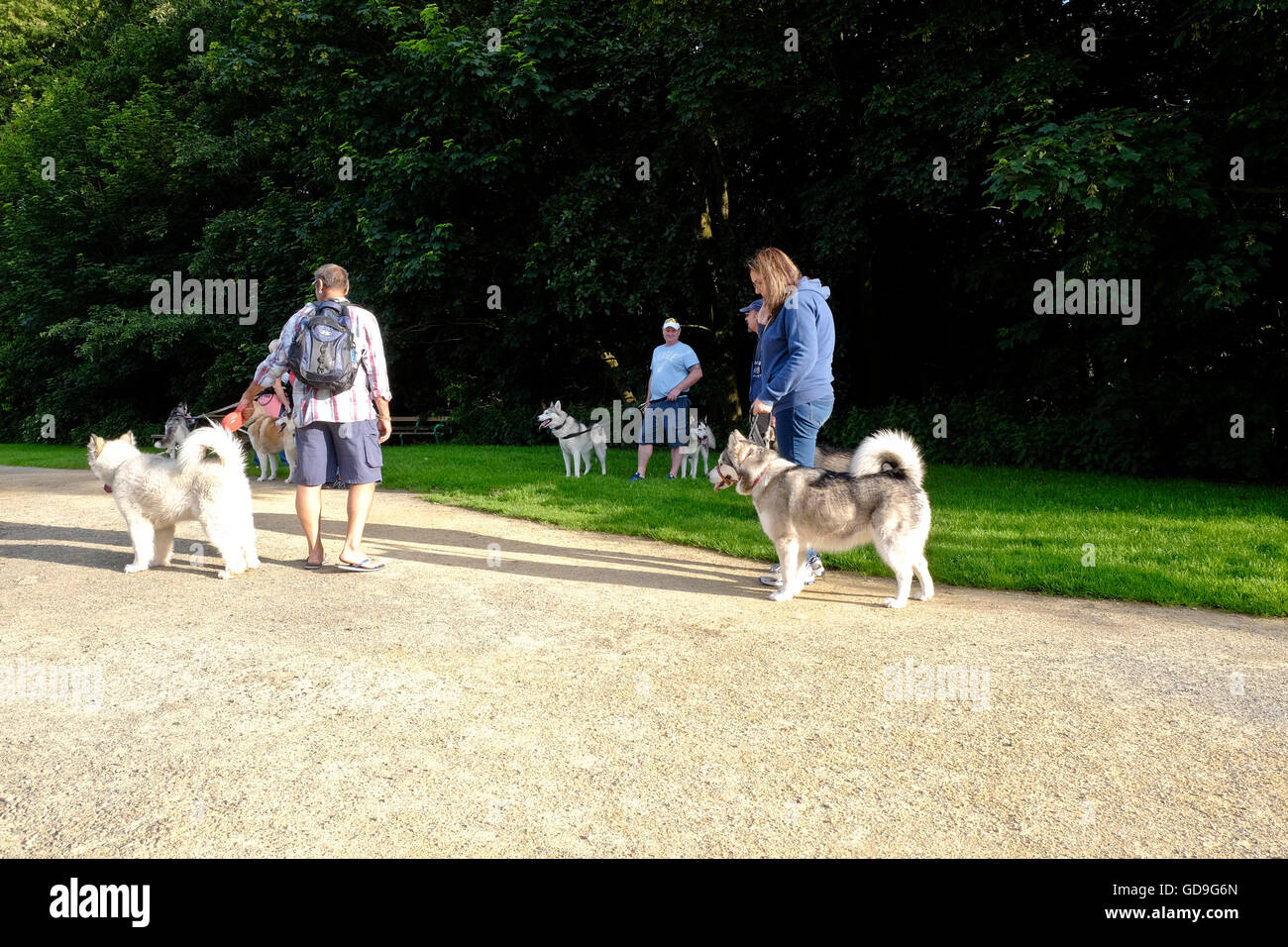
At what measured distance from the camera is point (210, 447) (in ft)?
21.6

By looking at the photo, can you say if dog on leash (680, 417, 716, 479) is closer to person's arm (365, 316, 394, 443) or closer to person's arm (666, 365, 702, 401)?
person's arm (666, 365, 702, 401)

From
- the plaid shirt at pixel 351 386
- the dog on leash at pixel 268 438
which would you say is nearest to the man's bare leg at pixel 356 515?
the plaid shirt at pixel 351 386

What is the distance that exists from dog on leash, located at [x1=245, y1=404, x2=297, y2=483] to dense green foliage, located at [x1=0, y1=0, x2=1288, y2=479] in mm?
7576

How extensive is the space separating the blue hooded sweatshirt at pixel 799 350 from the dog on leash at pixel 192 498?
4099 mm

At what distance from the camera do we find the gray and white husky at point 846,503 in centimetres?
594

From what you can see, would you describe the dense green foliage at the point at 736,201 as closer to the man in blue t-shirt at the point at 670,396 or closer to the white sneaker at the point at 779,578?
the man in blue t-shirt at the point at 670,396

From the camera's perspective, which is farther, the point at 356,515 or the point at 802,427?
the point at 356,515

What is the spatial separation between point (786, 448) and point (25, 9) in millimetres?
47857

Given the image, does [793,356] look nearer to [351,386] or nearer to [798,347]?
[798,347]

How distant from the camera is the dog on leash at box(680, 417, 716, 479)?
13508mm

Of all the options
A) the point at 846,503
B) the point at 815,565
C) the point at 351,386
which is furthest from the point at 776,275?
the point at 351,386

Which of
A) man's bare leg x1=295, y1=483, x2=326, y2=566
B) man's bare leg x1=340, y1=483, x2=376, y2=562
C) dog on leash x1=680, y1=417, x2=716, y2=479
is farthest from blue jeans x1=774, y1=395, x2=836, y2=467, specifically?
dog on leash x1=680, y1=417, x2=716, y2=479

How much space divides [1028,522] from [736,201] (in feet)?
47.7

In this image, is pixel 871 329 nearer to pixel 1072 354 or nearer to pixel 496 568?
pixel 1072 354
